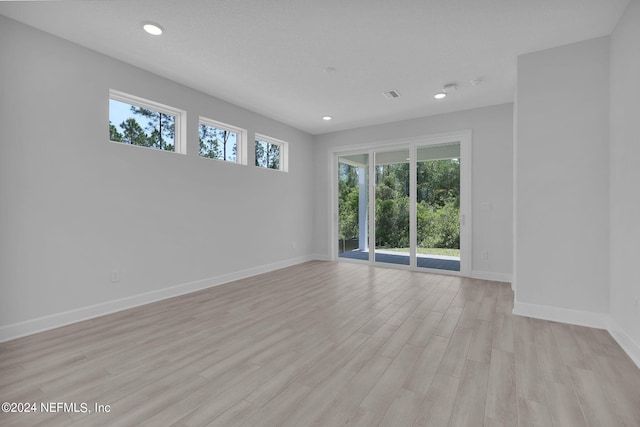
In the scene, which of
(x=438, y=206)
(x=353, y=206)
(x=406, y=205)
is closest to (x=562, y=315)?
(x=438, y=206)

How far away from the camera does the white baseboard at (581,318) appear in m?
2.38

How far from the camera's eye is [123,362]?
2158 millimetres

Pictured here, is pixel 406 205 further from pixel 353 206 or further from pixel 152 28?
pixel 152 28

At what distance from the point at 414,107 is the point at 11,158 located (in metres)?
5.00

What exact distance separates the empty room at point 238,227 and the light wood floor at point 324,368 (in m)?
0.02

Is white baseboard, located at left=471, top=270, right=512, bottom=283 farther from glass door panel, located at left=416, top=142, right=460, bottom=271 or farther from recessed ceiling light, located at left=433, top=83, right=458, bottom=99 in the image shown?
recessed ceiling light, located at left=433, top=83, right=458, bottom=99

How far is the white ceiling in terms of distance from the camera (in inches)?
94.6

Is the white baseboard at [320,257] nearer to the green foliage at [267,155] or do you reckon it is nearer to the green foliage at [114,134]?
the green foliage at [267,155]

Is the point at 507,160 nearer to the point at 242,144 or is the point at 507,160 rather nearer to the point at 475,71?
the point at 475,71

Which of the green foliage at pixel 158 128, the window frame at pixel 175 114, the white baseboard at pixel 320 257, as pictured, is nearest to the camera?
the window frame at pixel 175 114

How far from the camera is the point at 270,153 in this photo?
18.3 feet

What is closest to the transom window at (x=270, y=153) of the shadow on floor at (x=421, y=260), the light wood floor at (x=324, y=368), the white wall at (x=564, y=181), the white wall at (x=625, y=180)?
the shadow on floor at (x=421, y=260)

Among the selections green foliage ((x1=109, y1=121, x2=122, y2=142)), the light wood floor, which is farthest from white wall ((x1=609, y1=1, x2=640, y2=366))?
green foliage ((x1=109, y1=121, x2=122, y2=142))

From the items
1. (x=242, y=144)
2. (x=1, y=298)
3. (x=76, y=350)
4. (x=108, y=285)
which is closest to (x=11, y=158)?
(x=1, y=298)
